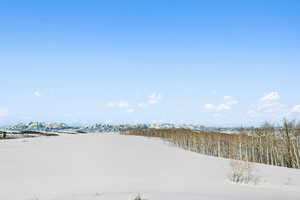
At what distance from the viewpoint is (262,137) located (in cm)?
4791

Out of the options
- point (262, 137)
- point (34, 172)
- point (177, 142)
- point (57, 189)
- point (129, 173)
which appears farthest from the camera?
point (177, 142)

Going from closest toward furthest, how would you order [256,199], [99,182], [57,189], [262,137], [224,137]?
1. [256,199]
2. [57,189]
3. [99,182]
4. [262,137]
5. [224,137]

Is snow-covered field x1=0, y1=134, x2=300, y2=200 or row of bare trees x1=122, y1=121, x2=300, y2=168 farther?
row of bare trees x1=122, y1=121, x2=300, y2=168

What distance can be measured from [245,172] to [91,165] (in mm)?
11241

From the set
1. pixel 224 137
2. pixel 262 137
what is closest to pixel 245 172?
pixel 262 137

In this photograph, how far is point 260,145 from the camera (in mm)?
47469

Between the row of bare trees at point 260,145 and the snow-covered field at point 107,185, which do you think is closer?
the snow-covered field at point 107,185

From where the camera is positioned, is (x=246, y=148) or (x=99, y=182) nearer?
(x=99, y=182)

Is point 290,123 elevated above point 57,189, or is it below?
above

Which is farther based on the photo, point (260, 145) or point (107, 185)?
point (260, 145)

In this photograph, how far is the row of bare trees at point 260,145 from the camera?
41406mm

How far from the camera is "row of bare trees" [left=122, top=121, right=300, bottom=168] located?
136 ft

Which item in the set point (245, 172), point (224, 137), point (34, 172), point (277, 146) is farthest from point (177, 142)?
point (34, 172)

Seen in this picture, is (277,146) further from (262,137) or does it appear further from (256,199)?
(256,199)
